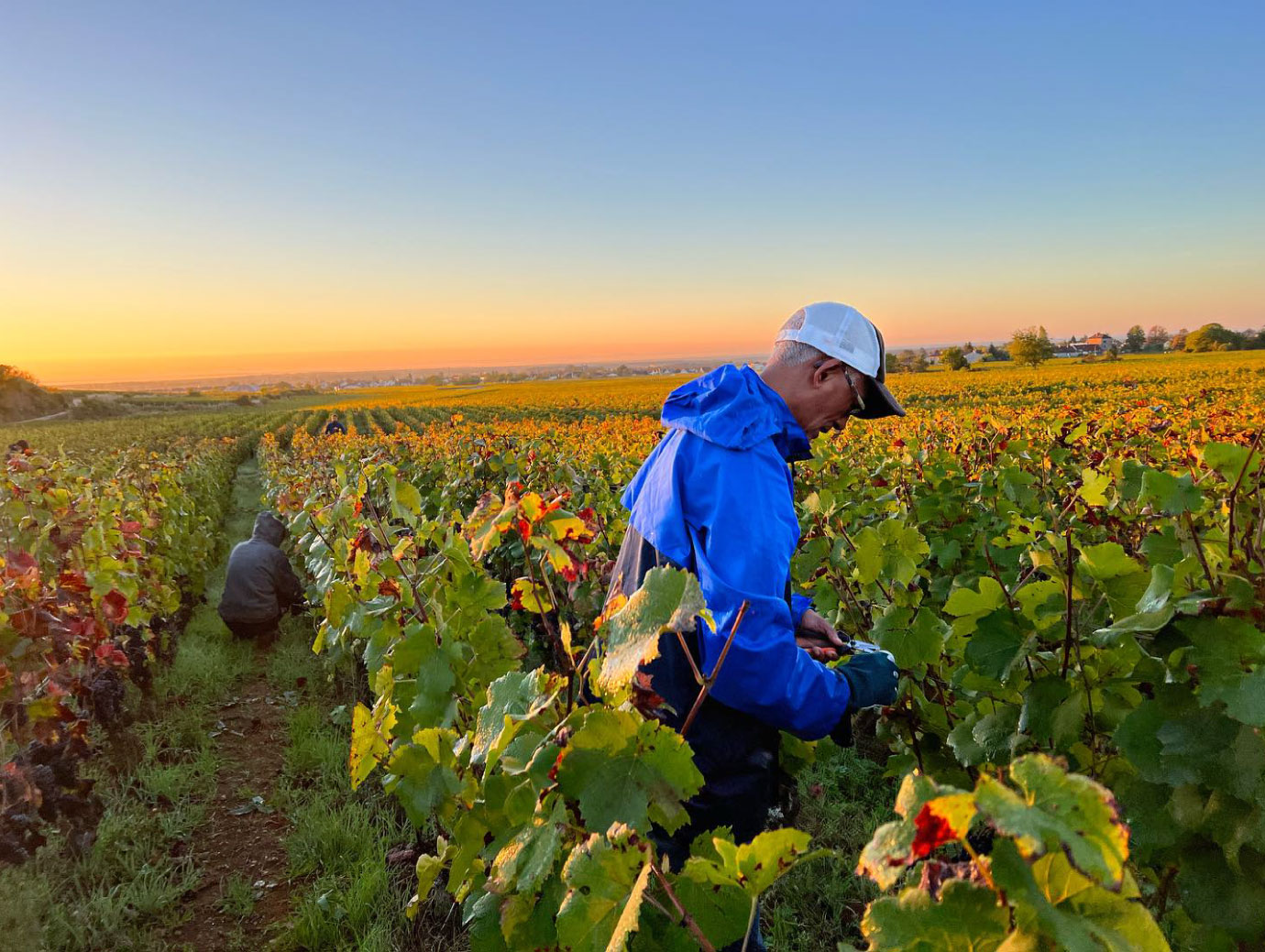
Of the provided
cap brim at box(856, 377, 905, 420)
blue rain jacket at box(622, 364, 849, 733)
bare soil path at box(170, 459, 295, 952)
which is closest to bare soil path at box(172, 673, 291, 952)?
bare soil path at box(170, 459, 295, 952)

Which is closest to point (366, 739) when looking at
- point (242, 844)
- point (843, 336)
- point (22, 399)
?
point (843, 336)

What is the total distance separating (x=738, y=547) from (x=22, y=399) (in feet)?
310

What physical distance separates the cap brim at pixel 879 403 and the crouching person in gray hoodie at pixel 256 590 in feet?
20.8

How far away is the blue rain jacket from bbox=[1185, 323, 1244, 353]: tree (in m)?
79.1

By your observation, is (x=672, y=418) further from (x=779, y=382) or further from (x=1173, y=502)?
(x=1173, y=502)

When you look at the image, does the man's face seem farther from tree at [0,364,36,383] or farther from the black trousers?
tree at [0,364,36,383]

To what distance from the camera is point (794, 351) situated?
1.93 meters

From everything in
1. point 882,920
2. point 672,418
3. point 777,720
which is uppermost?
point 672,418

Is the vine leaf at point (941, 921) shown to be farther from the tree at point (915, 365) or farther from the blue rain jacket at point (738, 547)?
the tree at point (915, 365)

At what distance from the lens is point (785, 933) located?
9.35ft

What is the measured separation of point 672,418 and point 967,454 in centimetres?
411

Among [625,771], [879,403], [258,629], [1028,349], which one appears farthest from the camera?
[1028,349]

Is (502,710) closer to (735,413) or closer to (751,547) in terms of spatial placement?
(751,547)

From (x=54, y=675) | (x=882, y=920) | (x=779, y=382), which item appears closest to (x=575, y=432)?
(x=54, y=675)
